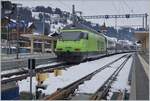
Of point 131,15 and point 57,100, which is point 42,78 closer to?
point 57,100

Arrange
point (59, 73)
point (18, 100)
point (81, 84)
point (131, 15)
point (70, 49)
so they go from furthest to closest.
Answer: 1. point (131, 15)
2. point (70, 49)
3. point (59, 73)
4. point (81, 84)
5. point (18, 100)

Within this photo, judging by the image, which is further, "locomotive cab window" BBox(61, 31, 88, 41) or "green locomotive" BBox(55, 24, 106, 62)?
"locomotive cab window" BBox(61, 31, 88, 41)

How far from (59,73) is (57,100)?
8.21 meters

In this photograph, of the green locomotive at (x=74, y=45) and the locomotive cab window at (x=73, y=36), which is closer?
the green locomotive at (x=74, y=45)

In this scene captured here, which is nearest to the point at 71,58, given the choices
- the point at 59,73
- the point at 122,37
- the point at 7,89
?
the point at 59,73

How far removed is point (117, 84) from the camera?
1658 centimetres

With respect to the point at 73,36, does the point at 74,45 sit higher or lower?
lower

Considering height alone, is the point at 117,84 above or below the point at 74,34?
below

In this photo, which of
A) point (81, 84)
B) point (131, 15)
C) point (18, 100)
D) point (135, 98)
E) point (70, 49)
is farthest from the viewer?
point (131, 15)

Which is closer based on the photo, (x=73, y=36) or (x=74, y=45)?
(x=74, y=45)

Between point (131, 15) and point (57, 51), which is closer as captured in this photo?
point (57, 51)

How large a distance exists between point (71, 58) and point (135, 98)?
20.1m

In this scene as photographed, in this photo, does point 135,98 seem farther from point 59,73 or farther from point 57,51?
point 57,51

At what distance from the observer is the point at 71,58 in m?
32.2
